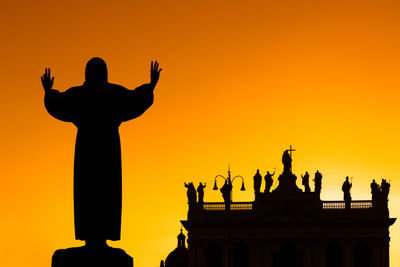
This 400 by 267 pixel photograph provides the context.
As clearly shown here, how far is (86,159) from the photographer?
11.5 m

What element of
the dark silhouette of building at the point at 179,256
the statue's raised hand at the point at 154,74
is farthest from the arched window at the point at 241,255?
the statue's raised hand at the point at 154,74

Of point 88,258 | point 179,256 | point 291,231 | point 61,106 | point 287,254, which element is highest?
point 291,231

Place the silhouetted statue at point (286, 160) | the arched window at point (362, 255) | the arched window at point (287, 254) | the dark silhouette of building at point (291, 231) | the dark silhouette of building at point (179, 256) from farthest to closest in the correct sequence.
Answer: the dark silhouette of building at point (179, 256), the silhouetted statue at point (286, 160), the arched window at point (287, 254), the dark silhouette of building at point (291, 231), the arched window at point (362, 255)

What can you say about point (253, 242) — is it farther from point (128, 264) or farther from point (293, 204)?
point (128, 264)

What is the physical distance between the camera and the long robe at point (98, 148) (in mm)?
11438

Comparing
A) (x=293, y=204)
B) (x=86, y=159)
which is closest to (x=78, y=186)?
(x=86, y=159)

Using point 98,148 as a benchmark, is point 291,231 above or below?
above

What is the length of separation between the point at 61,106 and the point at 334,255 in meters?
75.3

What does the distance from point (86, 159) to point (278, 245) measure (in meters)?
74.7

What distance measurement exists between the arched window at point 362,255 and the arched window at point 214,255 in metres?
9.08

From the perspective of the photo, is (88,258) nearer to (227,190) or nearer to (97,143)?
(97,143)

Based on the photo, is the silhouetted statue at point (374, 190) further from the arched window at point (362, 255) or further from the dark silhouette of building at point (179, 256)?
the dark silhouette of building at point (179, 256)

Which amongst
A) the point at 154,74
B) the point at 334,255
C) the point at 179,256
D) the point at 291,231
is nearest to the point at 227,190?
the point at 291,231

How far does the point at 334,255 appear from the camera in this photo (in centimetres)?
8556
